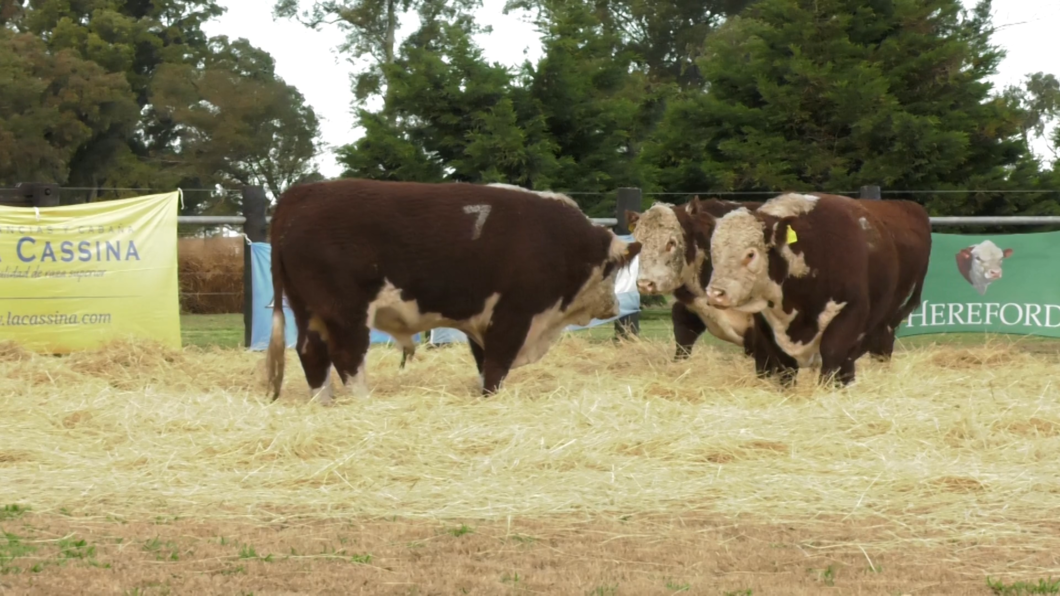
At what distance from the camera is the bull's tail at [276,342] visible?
725 cm

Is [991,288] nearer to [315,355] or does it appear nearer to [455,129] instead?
[315,355]

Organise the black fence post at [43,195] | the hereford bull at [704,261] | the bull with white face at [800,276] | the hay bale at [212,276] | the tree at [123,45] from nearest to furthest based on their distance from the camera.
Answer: the bull with white face at [800,276]
the hereford bull at [704,261]
the black fence post at [43,195]
the hay bale at [212,276]
the tree at [123,45]

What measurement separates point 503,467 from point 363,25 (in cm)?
2500

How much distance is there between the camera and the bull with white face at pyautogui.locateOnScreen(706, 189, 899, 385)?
7.39 metres

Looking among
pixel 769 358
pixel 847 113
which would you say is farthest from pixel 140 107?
pixel 769 358

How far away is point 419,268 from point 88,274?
343 centimetres

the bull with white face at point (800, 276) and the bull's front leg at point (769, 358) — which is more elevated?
the bull with white face at point (800, 276)

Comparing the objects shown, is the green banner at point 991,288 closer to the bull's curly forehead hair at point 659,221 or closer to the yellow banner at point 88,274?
the bull's curly forehead hair at point 659,221

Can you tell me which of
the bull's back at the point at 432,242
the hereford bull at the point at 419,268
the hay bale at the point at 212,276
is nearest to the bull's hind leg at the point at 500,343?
the hereford bull at the point at 419,268

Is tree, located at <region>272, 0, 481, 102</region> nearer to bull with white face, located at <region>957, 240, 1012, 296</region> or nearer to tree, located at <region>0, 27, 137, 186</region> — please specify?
tree, located at <region>0, 27, 137, 186</region>

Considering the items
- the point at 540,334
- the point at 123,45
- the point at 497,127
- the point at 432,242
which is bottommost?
the point at 540,334

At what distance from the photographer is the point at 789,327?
7.69 metres

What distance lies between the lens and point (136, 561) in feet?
12.6

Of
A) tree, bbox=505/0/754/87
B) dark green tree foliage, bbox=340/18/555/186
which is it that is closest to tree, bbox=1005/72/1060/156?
tree, bbox=505/0/754/87
